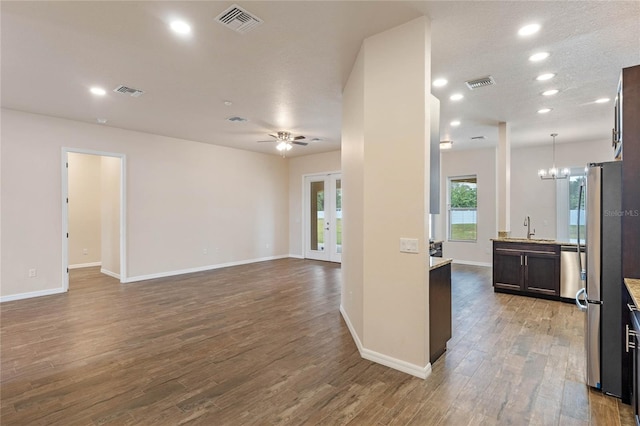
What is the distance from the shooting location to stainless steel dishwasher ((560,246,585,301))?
16.3ft

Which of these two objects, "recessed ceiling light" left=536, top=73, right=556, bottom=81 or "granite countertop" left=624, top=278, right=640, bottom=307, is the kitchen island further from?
"recessed ceiling light" left=536, top=73, right=556, bottom=81

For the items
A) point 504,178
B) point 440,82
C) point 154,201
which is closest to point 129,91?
point 154,201

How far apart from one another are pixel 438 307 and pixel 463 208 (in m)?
6.42

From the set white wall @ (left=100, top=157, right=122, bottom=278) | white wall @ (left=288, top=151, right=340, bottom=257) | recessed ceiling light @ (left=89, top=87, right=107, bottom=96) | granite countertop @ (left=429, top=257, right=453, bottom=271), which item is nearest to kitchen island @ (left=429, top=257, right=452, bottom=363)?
granite countertop @ (left=429, top=257, right=453, bottom=271)

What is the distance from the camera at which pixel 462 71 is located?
3719mm

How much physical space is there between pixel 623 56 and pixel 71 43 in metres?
5.55

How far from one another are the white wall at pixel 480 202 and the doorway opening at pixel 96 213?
771 cm

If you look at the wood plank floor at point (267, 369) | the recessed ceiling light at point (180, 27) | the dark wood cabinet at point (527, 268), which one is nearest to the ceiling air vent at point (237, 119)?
the recessed ceiling light at point (180, 27)

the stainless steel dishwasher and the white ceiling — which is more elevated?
the white ceiling

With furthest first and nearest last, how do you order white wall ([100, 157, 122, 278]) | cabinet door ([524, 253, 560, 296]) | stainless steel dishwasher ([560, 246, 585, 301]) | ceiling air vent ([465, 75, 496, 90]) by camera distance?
white wall ([100, 157, 122, 278]) → cabinet door ([524, 253, 560, 296]) → stainless steel dishwasher ([560, 246, 585, 301]) → ceiling air vent ([465, 75, 496, 90])

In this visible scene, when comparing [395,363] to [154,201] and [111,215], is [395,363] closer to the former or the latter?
[154,201]

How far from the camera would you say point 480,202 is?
8.37 meters

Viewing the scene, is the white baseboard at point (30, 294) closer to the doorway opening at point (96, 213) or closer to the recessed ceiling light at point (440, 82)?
the doorway opening at point (96, 213)

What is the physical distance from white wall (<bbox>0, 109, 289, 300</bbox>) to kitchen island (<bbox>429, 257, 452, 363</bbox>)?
232 inches
